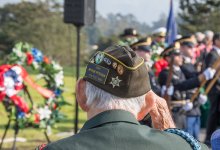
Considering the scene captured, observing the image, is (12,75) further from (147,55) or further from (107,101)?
(107,101)

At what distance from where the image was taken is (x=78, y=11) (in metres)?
6.82

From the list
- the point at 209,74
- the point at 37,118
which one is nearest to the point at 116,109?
the point at 209,74

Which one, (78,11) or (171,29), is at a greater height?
(78,11)

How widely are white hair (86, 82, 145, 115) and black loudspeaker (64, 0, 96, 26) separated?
195 inches

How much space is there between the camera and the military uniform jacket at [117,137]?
174 cm

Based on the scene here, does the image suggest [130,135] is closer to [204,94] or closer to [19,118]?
[19,118]

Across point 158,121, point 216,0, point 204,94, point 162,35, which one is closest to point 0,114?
point 162,35

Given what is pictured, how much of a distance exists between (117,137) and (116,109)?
0.11 m

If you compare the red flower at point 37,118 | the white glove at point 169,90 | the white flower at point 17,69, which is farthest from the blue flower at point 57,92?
the white glove at point 169,90

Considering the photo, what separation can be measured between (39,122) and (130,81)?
5.91 m

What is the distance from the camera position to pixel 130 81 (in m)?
1.83

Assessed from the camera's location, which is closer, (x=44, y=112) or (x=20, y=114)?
(x=20, y=114)

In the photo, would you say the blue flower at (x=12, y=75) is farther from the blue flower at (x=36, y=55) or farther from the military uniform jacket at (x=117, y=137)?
the military uniform jacket at (x=117, y=137)

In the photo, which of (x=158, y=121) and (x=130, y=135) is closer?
(x=130, y=135)
